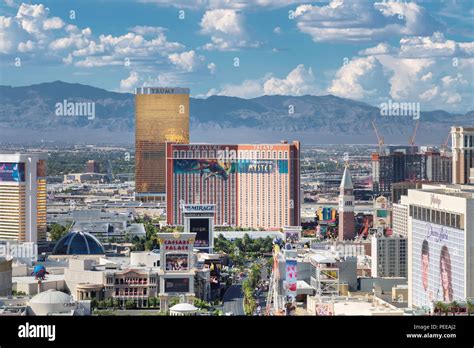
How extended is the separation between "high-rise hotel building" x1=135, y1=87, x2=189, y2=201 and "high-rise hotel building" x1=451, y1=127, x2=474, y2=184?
1906cm

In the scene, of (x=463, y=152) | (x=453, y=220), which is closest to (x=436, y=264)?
(x=453, y=220)

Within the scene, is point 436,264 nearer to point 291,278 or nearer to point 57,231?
point 291,278

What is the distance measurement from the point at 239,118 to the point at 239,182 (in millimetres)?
12421

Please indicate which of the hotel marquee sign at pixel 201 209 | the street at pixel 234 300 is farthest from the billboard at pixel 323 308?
the hotel marquee sign at pixel 201 209

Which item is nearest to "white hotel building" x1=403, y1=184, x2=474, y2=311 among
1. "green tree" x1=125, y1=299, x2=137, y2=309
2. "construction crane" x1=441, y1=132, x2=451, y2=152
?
"green tree" x1=125, y1=299, x2=137, y2=309

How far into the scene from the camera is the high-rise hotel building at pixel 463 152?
35.0 meters

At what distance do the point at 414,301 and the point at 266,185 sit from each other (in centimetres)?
2356

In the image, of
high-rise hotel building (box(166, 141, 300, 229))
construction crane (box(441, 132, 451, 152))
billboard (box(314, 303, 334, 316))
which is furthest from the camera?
construction crane (box(441, 132, 451, 152))

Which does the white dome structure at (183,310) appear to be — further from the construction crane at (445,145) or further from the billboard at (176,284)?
the construction crane at (445,145)

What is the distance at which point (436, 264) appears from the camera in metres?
17.9

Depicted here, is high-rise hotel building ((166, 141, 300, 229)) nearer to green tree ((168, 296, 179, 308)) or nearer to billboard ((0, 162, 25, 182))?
billboard ((0, 162, 25, 182))

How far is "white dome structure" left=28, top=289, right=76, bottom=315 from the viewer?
51.1 ft
